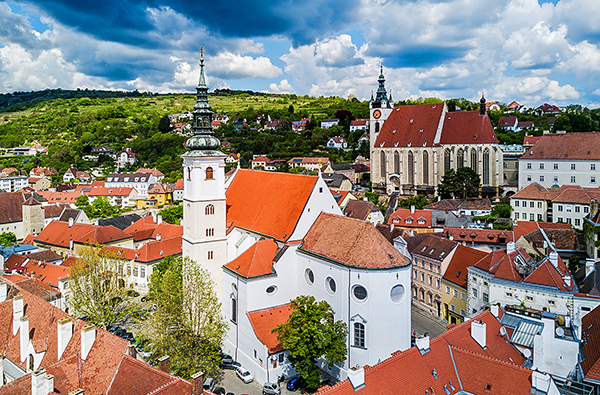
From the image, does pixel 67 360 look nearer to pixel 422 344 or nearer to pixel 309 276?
pixel 422 344

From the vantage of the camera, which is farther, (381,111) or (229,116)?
(229,116)

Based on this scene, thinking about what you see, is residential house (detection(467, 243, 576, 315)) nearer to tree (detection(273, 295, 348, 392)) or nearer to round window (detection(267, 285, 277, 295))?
tree (detection(273, 295, 348, 392))

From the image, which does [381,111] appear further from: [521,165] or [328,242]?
[328,242]

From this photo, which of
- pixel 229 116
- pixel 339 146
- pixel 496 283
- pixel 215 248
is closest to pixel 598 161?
pixel 496 283

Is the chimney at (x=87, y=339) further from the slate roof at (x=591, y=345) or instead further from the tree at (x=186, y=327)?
the slate roof at (x=591, y=345)

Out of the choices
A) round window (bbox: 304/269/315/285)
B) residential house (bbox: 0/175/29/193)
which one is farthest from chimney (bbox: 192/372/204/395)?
residential house (bbox: 0/175/29/193)

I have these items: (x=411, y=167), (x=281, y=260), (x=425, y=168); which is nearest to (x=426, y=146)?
(x=425, y=168)

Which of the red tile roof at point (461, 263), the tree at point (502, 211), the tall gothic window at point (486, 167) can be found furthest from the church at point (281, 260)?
the tall gothic window at point (486, 167)
